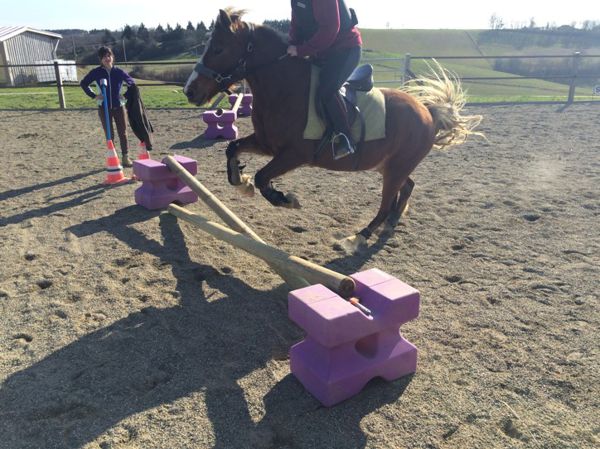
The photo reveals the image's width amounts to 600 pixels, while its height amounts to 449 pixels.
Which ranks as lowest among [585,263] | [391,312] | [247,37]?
[585,263]

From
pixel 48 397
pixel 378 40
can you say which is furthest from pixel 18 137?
pixel 378 40

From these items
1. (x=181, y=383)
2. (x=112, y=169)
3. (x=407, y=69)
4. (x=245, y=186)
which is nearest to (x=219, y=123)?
(x=112, y=169)

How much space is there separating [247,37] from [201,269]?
2037 mm

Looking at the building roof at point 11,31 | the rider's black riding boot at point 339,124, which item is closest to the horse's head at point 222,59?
the rider's black riding boot at point 339,124

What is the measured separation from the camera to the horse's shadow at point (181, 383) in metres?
2.39

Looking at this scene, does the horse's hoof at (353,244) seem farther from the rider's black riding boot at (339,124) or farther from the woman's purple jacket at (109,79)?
the woman's purple jacket at (109,79)

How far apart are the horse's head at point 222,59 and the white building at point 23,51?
33.4 m

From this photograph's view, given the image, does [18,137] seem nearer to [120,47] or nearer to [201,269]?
[201,269]

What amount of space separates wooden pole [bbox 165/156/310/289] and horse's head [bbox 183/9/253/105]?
3.34 feet

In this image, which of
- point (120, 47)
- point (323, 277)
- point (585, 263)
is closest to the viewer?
point (323, 277)

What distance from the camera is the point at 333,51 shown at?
4094 millimetres

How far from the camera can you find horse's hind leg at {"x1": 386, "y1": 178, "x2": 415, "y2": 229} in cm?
530

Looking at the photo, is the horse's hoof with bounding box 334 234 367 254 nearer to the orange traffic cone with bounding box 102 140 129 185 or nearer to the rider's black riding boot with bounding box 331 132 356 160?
the rider's black riding boot with bounding box 331 132 356 160

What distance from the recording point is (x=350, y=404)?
2.61 meters
